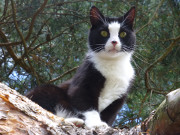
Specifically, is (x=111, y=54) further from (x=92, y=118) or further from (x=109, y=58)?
(x=92, y=118)

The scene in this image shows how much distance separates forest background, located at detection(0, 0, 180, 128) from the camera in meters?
2.91

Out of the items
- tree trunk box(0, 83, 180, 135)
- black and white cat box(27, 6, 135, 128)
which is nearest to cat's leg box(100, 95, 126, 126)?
black and white cat box(27, 6, 135, 128)

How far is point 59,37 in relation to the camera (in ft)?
10.1

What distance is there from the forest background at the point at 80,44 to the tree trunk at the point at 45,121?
1506 millimetres

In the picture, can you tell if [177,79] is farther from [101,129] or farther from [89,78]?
[101,129]

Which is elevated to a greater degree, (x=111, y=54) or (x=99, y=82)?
(x=111, y=54)

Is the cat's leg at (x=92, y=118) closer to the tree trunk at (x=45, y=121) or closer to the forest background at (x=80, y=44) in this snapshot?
the tree trunk at (x=45, y=121)

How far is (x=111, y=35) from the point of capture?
2424 millimetres

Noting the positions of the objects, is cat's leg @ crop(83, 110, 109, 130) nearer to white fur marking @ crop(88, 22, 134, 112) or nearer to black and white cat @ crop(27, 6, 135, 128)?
black and white cat @ crop(27, 6, 135, 128)

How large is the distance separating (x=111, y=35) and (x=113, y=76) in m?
0.39

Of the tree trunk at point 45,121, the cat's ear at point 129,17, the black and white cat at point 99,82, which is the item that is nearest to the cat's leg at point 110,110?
the black and white cat at point 99,82

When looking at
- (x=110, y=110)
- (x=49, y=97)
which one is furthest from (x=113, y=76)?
(x=49, y=97)

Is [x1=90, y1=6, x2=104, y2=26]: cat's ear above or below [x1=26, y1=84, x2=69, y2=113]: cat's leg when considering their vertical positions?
above

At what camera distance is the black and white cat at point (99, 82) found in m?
2.16
